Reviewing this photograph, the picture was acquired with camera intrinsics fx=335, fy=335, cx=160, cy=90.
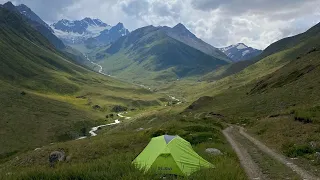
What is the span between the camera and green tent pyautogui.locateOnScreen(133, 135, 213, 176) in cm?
1953

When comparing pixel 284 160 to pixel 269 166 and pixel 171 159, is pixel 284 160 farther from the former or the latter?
pixel 171 159

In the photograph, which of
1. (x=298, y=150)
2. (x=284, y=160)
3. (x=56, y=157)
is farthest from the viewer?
(x=56, y=157)

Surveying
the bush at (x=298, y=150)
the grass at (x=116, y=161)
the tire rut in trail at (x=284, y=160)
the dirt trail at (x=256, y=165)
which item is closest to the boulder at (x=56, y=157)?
the grass at (x=116, y=161)

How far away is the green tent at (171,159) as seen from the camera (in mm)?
19531

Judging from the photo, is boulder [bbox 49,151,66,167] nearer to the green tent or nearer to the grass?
the grass

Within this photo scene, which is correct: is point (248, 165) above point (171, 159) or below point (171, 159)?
below

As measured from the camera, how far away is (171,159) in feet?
65.8

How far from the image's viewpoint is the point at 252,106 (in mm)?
75375

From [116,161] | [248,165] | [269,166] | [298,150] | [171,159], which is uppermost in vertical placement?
[116,161]

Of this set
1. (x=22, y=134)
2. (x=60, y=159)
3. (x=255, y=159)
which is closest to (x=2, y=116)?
(x=22, y=134)

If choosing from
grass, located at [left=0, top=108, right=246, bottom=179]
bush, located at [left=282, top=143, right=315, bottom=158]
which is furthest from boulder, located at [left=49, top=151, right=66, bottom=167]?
bush, located at [left=282, top=143, right=315, bottom=158]

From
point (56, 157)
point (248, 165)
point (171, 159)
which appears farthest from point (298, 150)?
point (56, 157)

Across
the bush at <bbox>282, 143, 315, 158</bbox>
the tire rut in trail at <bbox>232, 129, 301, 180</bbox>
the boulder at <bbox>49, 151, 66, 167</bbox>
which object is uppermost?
the boulder at <bbox>49, 151, 66, 167</bbox>

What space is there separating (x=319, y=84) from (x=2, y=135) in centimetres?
10607
